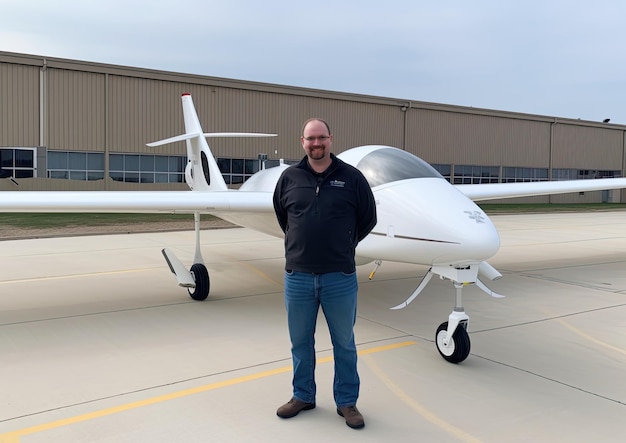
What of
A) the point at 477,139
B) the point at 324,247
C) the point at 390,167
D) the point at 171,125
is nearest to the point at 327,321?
the point at 324,247

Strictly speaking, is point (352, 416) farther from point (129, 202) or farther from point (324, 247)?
point (129, 202)

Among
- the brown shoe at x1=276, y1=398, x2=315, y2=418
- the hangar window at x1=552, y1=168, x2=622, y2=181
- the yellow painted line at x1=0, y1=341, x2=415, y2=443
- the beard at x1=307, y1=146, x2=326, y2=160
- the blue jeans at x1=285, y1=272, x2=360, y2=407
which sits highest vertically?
the hangar window at x1=552, y1=168, x2=622, y2=181

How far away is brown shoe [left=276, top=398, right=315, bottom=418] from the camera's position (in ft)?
13.2

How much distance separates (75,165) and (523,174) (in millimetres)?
34587

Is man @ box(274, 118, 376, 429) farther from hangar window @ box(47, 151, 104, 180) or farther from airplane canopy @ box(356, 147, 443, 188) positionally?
hangar window @ box(47, 151, 104, 180)

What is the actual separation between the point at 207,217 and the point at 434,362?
Result: 70.2 feet

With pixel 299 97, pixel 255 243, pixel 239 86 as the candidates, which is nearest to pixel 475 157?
pixel 299 97

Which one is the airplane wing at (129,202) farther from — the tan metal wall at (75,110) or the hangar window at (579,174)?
the hangar window at (579,174)

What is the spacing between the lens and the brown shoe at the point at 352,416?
3848 mm

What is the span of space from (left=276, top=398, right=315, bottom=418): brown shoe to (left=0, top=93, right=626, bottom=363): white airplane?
141 cm

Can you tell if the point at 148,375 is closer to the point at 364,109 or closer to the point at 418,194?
the point at 418,194

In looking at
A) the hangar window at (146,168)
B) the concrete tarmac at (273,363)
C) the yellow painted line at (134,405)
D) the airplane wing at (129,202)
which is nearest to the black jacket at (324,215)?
the concrete tarmac at (273,363)

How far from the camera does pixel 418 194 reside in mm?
5867

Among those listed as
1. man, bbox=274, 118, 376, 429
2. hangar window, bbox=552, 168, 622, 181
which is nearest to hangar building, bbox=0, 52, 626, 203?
hangar window, bbox=552, 168, 622, 181
